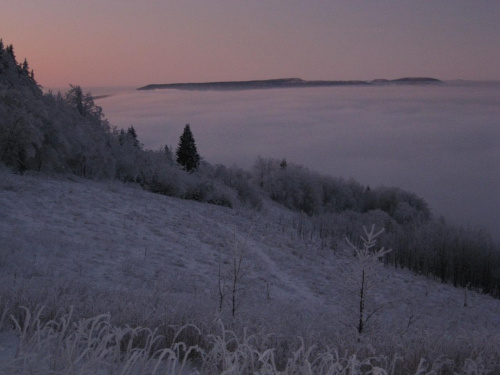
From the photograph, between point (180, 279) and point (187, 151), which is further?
point (187, 151)

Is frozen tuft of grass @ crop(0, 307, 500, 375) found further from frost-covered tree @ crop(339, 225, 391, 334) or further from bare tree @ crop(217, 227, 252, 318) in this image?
bare tree @ crop(217, 227, 252, 318)

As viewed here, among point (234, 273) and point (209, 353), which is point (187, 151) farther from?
point (209, 353)

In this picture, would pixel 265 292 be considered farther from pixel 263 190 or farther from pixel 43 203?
pixel 263 190

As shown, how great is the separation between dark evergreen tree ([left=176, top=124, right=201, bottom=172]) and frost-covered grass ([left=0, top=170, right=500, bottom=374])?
22.7 m

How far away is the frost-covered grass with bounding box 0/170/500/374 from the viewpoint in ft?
11.3

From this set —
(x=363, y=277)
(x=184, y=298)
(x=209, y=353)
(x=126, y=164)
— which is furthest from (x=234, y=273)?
(x=126, y=164)

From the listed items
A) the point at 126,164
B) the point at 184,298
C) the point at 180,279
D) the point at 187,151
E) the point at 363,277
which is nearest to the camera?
the point at 363,277

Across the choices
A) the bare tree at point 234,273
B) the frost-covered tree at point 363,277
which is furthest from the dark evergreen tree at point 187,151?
the frost-covered tree at point 363,277

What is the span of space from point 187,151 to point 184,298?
41.5m

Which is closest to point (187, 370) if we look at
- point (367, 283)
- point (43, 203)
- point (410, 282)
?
point (367, 283)

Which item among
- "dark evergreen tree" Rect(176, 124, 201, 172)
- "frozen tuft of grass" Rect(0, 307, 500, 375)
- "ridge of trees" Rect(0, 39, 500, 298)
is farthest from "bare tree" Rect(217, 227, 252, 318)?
"dark evergreen tree" Rect(176, 124, 201, 172)

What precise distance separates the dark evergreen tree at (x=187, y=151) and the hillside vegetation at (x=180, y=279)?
10846 mm

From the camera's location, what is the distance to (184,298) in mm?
8242

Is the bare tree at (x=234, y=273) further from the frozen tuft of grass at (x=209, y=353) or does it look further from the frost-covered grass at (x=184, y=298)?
the frozen tuft of grass at (x=209, y=353)
